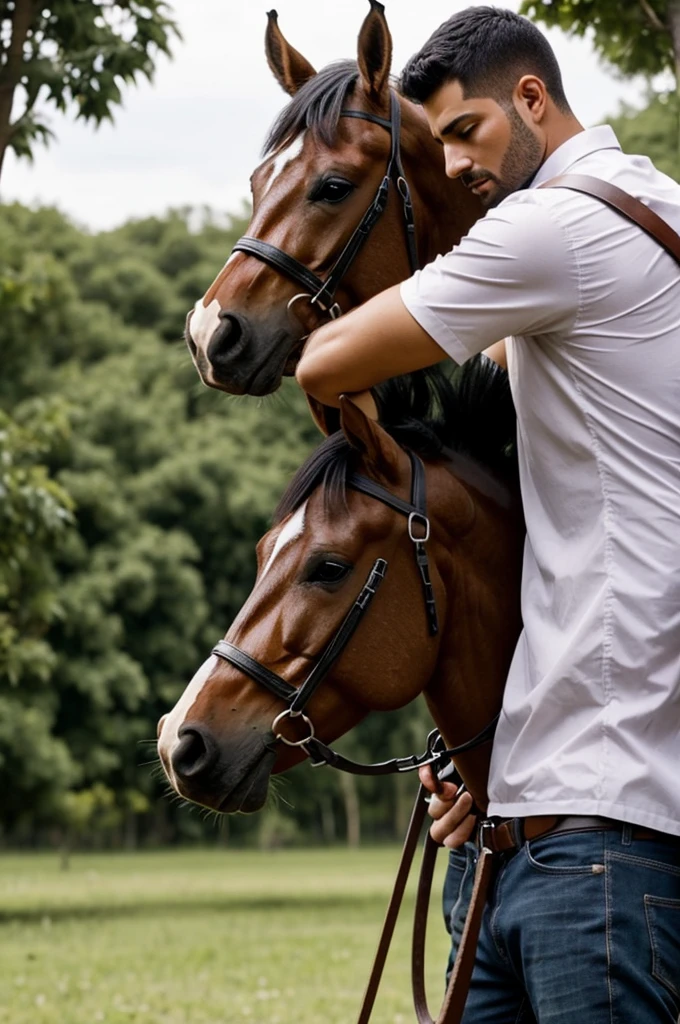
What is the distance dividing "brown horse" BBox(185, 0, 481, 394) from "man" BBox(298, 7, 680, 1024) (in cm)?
35

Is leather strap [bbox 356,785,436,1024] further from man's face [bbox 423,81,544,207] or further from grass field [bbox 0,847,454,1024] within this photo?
grass field [bbox 0,847,454,1024]

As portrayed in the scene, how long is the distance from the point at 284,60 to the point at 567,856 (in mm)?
2122

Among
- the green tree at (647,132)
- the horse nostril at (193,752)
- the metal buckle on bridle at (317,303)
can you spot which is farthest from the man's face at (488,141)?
the green tree at (647,132)

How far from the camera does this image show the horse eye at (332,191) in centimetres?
332

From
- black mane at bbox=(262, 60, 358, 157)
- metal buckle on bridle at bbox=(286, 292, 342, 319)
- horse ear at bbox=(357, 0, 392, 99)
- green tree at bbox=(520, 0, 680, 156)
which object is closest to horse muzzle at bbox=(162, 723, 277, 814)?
metal buckle on bridle at bbox=(286, 292, 342, 319)

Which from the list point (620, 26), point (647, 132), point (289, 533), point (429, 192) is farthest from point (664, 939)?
point (647, 132)

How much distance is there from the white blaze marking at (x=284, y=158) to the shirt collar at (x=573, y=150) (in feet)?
2.21

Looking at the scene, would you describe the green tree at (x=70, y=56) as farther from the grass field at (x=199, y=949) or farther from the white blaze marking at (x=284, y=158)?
the grass field at (x=199, y=949)

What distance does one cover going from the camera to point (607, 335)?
106 inches

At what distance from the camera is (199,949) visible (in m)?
16.9

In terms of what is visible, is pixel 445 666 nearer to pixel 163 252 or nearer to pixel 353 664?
pixel 353 664

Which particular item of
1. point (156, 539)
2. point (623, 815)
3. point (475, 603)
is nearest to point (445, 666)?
point (475, 603)

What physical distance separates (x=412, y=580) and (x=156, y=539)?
25.9 metres

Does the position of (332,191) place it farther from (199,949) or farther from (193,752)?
(199,949)
